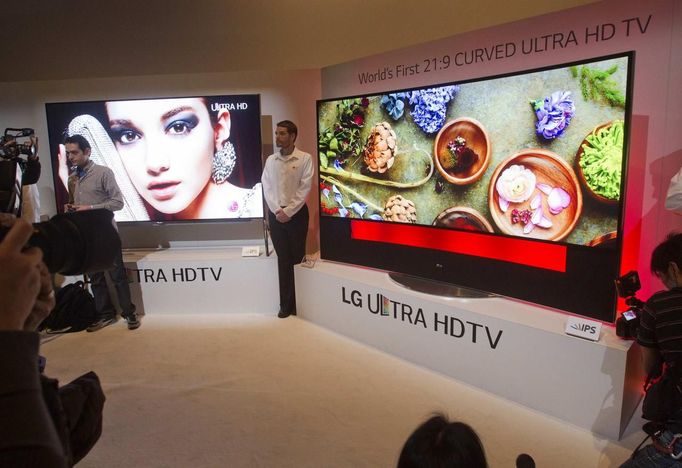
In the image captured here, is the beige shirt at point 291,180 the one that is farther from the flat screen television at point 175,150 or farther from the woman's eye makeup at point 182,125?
the woman's eye makeup at point 182,125

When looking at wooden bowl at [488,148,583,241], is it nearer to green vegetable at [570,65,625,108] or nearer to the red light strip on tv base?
the red light strip on tv base

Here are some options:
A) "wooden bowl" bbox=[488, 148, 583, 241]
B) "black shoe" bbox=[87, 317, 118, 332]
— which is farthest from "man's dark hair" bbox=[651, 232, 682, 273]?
"black shoe" bbox=[87, 317, 118, 332]

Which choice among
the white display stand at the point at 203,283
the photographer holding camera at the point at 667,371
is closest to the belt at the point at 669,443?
the photographer holding camera at the point at 667,371

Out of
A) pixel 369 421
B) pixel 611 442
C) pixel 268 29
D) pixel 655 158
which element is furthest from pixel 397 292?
pixel 268 29

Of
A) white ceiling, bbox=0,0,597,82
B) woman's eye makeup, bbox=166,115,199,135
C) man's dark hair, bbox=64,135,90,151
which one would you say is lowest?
man's dark hair, bbox=64,135,90,151

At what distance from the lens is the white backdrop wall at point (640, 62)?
2.47 meters

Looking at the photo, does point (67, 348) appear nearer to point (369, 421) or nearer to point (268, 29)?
point (369, 421)

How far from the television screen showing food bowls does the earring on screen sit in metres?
1.01

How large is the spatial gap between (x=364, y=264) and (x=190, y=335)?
1559 mm

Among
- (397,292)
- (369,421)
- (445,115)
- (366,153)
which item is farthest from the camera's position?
(366,153)

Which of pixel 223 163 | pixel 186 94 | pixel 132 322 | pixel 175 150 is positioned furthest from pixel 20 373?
pixel 186 94

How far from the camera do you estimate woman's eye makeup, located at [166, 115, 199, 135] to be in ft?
14.8

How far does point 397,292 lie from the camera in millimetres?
3416

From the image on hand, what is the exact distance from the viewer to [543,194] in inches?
109
